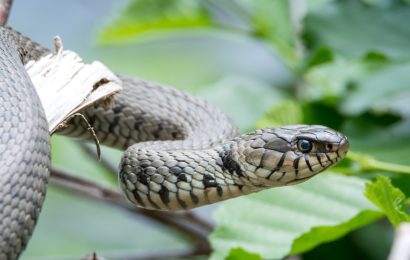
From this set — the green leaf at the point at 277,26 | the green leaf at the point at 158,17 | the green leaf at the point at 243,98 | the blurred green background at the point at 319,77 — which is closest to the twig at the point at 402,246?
the blurred green background at the point at 319,77

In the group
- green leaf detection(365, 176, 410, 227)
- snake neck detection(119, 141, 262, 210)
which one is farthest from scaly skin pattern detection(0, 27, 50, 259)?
green leaf detection(365, 176, 410, 227)

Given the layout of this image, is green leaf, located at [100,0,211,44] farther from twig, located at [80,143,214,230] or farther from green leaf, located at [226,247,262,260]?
green leaf, located at [226,247,262,260]

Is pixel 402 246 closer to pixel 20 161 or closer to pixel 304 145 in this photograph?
pixel 20 161

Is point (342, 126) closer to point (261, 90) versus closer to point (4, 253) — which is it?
point (261, 90)

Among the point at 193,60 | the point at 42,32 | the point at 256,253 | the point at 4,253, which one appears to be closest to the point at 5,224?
the point at 4,253

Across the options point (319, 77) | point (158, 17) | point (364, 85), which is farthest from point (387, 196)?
point (158, 17)

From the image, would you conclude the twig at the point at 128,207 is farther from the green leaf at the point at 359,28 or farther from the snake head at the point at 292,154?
the snake head at the point at 292,154
